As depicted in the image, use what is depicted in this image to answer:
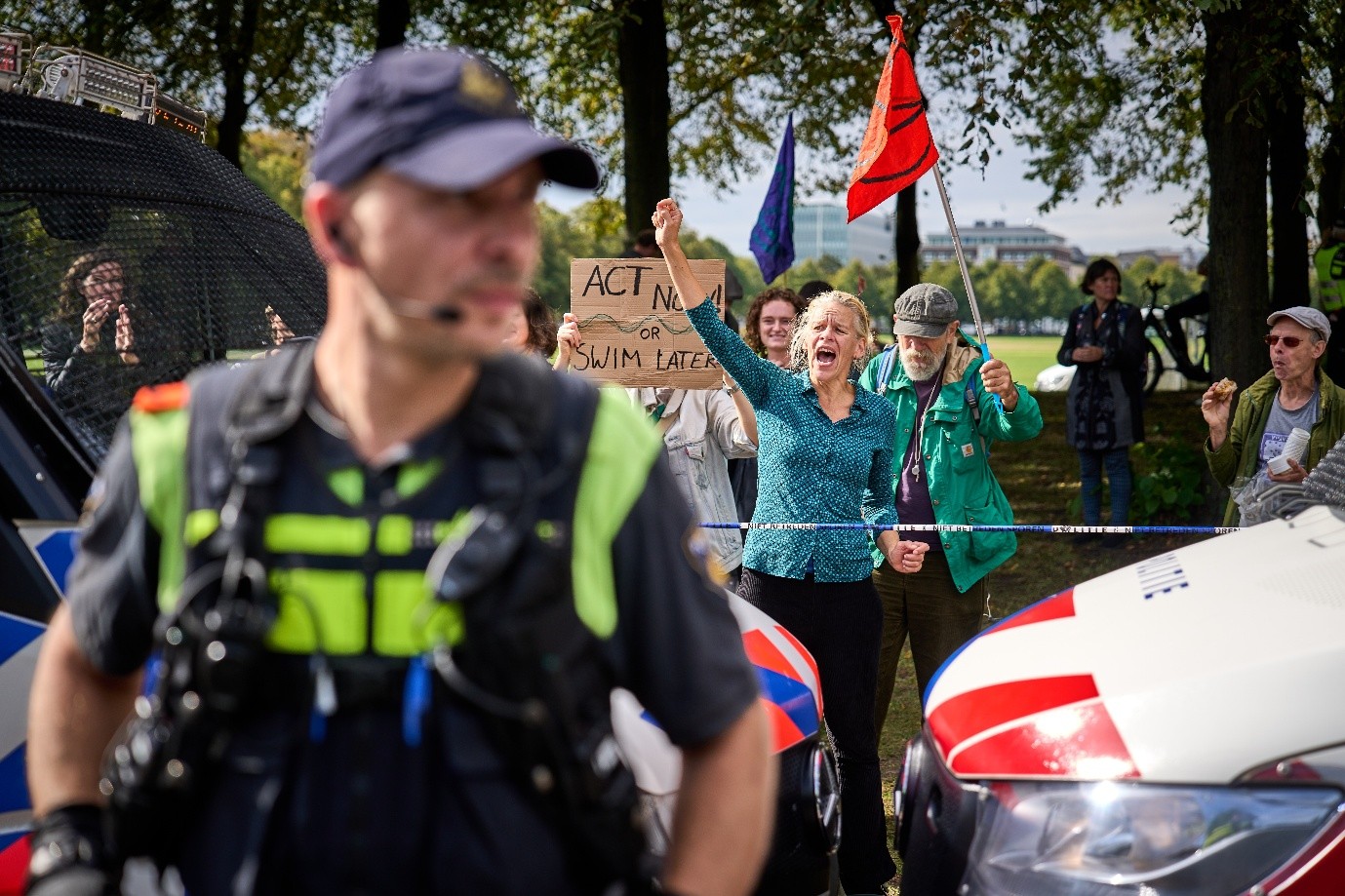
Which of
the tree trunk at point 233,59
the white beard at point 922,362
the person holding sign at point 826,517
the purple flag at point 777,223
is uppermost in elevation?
the tree trunk at point 233,59

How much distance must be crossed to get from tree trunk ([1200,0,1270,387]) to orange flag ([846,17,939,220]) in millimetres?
4415

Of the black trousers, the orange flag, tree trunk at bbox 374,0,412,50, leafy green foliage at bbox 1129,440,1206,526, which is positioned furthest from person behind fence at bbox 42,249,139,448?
tree trunk at bbox 374,0,412,50

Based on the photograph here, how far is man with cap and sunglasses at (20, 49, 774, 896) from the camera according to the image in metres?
1.58

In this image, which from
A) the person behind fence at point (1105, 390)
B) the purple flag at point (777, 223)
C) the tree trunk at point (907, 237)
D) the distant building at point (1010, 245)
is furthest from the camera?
the distant building at point (1010, 245)

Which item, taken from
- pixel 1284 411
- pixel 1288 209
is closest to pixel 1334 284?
pixel 1288 209

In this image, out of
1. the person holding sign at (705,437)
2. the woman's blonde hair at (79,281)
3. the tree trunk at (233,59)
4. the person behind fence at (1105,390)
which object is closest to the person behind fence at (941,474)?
the person holding sign at (705,437)

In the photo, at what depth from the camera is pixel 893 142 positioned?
250 inches

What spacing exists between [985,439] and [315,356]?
4.39 metres

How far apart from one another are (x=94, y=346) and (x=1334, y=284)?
11.7m

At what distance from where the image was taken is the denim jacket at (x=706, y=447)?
5.56 metres

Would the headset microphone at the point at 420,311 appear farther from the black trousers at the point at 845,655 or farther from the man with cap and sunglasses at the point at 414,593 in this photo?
the black trousers at the point at 845,655

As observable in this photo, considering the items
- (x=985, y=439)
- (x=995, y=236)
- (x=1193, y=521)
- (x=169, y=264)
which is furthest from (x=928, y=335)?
(x=995, y=236)

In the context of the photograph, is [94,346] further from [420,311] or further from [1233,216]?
[1233,216]

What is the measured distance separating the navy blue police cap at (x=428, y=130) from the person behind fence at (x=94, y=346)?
1.57 m
